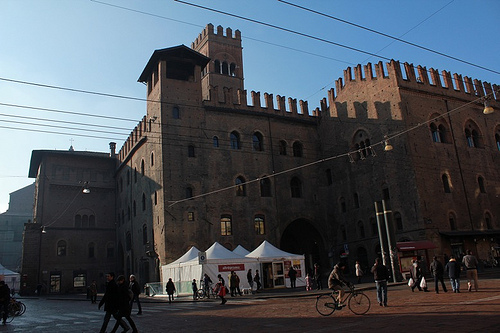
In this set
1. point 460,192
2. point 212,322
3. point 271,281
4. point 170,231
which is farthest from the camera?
point 460,192

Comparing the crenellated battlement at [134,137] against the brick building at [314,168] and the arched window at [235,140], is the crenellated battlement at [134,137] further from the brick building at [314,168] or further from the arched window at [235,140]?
the arched window at [235,140]

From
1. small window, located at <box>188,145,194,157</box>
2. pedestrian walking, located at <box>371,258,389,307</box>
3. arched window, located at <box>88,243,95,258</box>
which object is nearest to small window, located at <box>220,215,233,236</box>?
small window, located at <box>188,145,194,157</box>

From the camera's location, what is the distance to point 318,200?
1254 inches

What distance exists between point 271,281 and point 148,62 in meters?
17.0

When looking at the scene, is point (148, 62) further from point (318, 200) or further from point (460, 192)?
point (460, 192)

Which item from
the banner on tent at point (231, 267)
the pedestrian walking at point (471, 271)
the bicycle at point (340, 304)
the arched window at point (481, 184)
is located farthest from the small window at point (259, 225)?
the bicycle at point (340, 304)

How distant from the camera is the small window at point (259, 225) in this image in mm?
28781

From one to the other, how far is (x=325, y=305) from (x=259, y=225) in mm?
19454

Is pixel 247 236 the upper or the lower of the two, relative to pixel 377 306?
upper

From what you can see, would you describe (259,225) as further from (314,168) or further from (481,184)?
(481,184)

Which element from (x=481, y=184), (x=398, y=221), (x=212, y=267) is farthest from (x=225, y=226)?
(x=481, y=184)

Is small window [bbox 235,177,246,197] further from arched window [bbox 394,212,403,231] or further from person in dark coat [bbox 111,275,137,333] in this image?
person in dark coat [bbox 111,275,137,333]

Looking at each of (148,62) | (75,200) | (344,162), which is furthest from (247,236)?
(75,200)

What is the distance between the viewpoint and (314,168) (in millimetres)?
32531
